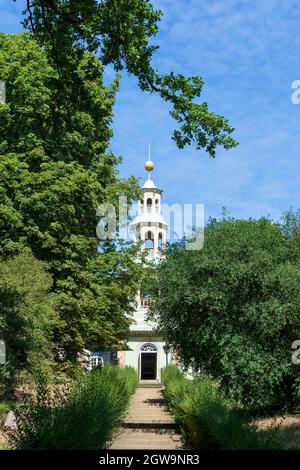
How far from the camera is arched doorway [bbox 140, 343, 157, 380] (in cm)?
5291

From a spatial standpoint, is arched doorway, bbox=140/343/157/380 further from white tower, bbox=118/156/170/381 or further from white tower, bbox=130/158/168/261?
white tower, bbox=130/158/168/261

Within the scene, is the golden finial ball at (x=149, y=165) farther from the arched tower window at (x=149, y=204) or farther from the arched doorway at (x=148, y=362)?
the arched doorway at (x=148, y=362)

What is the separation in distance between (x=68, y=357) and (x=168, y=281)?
7.66 metres

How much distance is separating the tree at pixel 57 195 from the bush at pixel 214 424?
21.9ft

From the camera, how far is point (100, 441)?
11516 mm

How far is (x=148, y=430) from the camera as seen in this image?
20172mm

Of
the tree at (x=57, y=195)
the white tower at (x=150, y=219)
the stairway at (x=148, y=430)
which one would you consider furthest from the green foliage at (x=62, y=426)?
the white tower at (x=150, y=219)

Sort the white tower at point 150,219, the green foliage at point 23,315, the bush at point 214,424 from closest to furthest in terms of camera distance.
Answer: the bush at point 214,424, the green foliage at point 23,315, the white tower at point 150,219

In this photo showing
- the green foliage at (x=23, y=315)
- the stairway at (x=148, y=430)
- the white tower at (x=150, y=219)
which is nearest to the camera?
the stairway at (x=148, y=430)

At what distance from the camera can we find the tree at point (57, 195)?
76.1 feet

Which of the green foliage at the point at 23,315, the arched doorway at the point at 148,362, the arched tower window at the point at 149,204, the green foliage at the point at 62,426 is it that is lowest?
the arched doorway at the point at 148,362

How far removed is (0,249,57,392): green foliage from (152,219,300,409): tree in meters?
4.50

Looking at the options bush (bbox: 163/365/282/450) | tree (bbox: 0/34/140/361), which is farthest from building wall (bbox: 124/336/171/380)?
bush (bbox: 163/365/282/450)

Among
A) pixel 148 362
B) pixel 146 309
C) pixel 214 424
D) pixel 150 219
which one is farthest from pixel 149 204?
pixel 214 424
